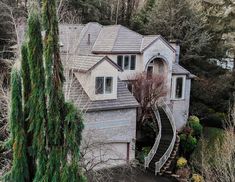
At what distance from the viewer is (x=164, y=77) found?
2823cm

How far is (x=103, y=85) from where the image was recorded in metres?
22.6

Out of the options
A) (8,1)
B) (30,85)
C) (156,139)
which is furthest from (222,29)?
(30,85)

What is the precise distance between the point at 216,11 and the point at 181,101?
15147 millimetres

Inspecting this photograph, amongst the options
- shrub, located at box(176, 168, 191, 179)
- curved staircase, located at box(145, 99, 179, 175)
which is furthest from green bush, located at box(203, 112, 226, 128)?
shrub, located at box(176, 168, 191, 179)

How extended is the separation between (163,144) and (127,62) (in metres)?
7.89

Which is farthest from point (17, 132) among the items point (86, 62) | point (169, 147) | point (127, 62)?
point (127, 62)

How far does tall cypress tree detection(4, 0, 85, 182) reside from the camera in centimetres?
938

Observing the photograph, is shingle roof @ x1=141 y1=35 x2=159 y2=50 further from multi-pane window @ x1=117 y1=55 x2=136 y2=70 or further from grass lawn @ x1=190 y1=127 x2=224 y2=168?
grass lawn @ x1=190 y1=127 x2=224 y2=168

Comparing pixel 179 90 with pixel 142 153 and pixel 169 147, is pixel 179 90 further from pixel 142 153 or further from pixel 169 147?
pixel 142 153

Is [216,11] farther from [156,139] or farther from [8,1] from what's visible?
[8,1]

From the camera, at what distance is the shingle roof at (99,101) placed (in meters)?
21.6

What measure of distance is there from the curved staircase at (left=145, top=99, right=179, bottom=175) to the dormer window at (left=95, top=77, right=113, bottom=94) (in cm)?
560

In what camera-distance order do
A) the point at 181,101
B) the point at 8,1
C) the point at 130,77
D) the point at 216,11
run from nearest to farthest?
the point at 130,77 < the point at 181,101 < the point at 8,1 < the point at 216,11

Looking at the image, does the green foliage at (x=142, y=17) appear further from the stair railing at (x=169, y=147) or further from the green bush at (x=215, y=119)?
the stair railing at (x=169, y=147)
